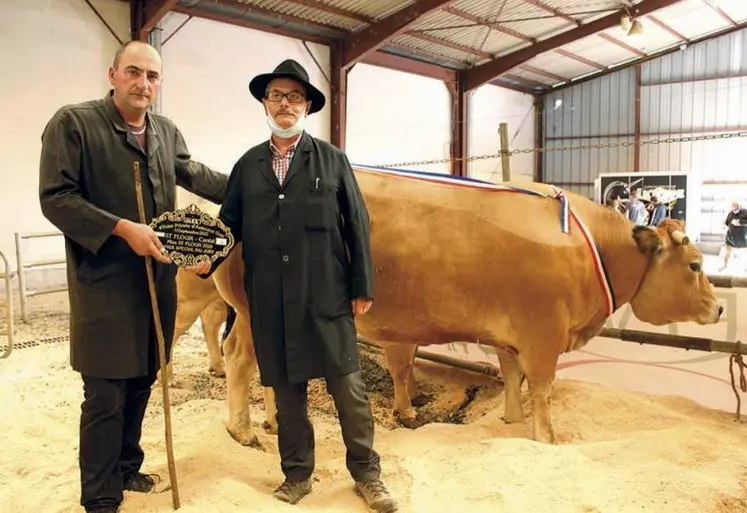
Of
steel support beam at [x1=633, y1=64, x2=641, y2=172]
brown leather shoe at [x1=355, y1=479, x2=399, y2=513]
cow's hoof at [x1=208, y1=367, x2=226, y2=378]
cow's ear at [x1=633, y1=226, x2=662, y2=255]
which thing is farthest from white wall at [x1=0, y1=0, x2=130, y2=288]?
steel support beam at [x1=633, y1=64, x2=641, y2=172]

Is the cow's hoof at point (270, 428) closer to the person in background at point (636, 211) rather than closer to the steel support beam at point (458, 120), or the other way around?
the person in background at point (636, 211)

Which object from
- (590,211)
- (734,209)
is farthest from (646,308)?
(734,209)

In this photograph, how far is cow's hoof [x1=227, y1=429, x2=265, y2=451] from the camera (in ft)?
12.4

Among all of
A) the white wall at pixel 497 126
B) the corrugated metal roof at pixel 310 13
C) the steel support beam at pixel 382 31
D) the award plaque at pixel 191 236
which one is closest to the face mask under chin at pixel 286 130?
the award plaque at pixel 191 236

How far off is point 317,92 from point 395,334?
1689 mm

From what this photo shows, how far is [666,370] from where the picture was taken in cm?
474

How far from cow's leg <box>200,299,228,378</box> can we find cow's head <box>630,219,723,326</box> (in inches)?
136

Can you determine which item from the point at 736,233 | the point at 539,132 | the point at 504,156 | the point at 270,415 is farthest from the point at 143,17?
the point at 539,132

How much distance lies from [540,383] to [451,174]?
342cm

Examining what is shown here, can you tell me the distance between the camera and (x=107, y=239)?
2.52m

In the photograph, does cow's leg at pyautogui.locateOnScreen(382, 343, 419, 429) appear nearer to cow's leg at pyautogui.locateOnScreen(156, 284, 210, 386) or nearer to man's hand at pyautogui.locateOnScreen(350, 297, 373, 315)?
cow's leg at pyautogui.locateOnScreen(156, 284, 210, 386)

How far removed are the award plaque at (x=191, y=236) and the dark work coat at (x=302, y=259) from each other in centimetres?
16

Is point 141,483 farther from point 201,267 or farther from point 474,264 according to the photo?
point 474,264

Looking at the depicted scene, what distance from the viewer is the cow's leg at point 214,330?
5.64m
